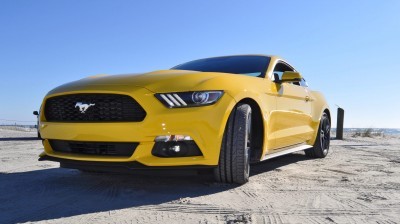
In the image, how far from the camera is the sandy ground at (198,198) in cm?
222

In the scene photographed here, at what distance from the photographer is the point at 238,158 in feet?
9.75

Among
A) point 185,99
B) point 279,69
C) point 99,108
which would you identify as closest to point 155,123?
point 185,99

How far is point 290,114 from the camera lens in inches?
169

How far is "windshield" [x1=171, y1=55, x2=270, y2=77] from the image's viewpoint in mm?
4078

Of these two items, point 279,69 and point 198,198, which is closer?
point 198,198

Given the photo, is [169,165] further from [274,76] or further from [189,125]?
[274,76]

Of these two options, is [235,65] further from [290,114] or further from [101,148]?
[101,148]

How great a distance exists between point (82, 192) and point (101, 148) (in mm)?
390

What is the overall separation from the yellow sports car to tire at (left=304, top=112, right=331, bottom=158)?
2519mm

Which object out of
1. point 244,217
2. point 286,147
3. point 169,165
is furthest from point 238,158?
point 286,147

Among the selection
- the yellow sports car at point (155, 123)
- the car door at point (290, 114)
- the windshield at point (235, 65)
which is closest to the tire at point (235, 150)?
the yellow sports car at point (155, 123)

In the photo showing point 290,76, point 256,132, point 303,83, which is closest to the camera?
point 256,132

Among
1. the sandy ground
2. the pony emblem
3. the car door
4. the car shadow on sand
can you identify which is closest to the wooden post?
the car door

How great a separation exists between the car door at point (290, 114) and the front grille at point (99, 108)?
1.63 m
